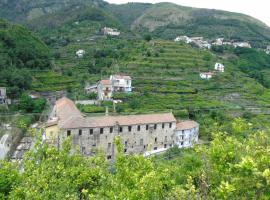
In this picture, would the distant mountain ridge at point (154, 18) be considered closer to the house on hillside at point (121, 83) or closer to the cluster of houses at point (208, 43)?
the cluster of houses at point (208, 43)

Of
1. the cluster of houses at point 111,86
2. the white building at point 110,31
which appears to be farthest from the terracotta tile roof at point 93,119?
the white building at point 110,31

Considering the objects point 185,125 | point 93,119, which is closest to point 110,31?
point 185,125

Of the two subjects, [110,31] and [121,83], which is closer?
[121,83]

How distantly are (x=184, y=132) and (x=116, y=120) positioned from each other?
443 inches

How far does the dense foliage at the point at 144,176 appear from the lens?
952cm

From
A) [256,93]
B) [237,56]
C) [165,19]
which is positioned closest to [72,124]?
[256,93]

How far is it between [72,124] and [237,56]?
72196 millimetres

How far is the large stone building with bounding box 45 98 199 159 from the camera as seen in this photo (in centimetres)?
4039

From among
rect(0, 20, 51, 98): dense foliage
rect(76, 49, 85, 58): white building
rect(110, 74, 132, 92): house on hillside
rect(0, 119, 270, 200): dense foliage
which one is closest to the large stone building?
rect(0, 20, 51, 98): dense foliage

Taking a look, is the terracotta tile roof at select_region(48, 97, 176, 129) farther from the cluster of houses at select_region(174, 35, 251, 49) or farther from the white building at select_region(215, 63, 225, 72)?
the cluster of houses at select_region(174, 35, 251, 49)

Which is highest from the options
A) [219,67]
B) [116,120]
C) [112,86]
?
[219,67]

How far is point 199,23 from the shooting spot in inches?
5881

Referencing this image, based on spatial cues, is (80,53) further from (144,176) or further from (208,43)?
(144,176)

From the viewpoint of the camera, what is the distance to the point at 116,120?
42.8 meters
